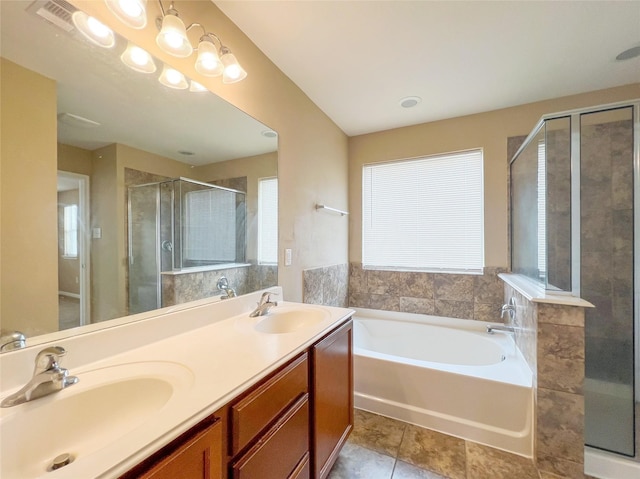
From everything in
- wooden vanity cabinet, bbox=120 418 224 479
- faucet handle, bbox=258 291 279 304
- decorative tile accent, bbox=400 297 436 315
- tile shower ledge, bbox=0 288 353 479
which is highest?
faucet handle, bbox=258 291 279 304

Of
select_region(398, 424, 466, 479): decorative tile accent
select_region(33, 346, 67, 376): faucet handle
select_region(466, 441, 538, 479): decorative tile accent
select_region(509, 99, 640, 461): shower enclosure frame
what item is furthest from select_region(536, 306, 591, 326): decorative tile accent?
select_region(33, 346, 67, 376): faucet handle

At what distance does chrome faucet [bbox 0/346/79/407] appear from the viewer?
0.66 metres

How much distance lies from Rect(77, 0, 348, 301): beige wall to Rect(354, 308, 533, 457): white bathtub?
872mm

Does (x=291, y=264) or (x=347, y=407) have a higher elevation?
(x=291, y=264)

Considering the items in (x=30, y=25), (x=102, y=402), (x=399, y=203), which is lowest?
(x=102, y=402)

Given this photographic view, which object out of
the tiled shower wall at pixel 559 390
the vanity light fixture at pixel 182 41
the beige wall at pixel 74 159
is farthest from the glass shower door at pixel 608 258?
the beige wall at pixel 74 159

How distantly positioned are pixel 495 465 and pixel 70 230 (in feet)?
7.65

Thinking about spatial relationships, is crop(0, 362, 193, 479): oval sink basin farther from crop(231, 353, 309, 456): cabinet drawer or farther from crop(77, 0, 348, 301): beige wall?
crop(77, 0, 348, 301): beige wall

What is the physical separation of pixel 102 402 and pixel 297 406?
0.62 m

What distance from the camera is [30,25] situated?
0.79 m

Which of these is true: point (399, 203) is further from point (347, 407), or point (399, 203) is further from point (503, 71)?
point (347, 407)

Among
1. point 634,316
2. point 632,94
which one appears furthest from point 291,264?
point 632,94

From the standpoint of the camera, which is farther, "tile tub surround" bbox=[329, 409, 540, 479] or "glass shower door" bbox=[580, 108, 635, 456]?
"glass shower door" bbox=[580, 108, 635, 456]

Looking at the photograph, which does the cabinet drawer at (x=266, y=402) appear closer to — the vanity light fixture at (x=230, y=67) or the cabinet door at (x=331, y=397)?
the cabinet door at (x=331, y=397)
